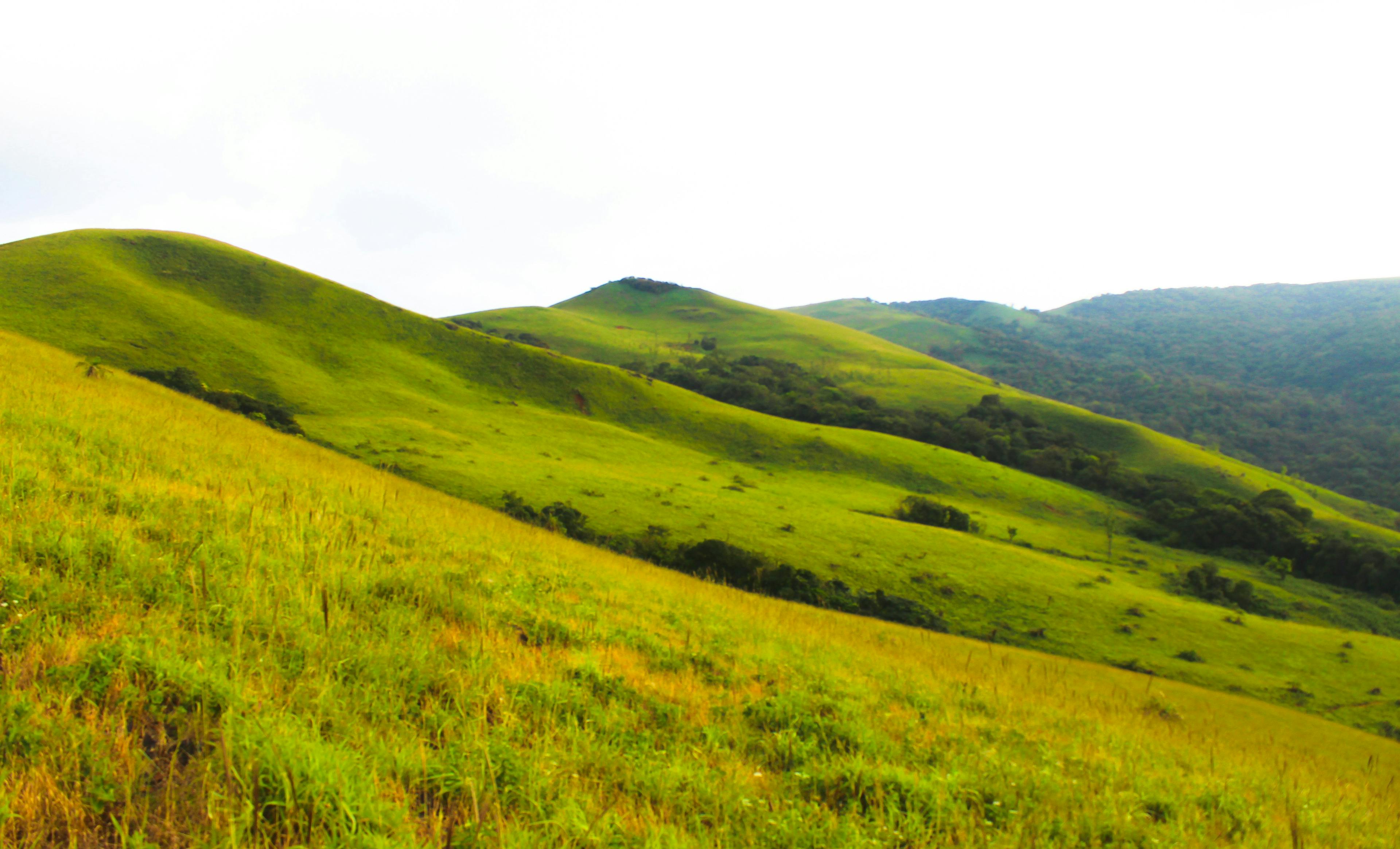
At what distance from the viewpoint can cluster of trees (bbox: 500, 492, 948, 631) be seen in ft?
114

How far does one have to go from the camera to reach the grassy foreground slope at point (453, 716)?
3357 mm

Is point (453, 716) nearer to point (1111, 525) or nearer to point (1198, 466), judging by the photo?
point (1111, 525)

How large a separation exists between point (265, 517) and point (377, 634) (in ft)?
11.1

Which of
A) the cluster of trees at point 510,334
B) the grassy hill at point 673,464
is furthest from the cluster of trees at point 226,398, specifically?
the cluster of trees at point 510,334

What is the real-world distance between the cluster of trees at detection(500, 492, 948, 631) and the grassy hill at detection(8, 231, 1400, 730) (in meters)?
1.58

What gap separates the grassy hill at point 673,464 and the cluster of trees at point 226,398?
2.31 m

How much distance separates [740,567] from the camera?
36344 mm

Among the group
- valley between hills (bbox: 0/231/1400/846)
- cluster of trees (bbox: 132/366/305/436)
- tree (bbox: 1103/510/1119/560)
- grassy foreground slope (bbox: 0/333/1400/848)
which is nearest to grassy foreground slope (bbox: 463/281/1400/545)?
tree (bbox: 1103/510/1119/560)

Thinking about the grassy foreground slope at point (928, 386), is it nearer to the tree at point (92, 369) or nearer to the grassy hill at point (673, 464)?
the grassy hill at point (673, 464)

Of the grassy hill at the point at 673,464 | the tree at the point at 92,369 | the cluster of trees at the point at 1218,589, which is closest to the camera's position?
the tree at the point at 92,369

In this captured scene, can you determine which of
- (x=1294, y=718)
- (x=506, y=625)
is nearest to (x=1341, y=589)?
(x=1294, y=718)

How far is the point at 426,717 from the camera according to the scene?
452 cm

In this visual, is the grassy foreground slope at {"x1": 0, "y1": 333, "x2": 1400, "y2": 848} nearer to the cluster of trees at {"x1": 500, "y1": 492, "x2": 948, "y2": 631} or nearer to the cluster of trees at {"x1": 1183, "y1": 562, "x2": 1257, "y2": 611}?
the cluster of trees at {"x1": 500, "y1": 492, "x2": 948, "y2": 631}

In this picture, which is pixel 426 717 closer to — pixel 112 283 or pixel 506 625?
pixel 506 625
